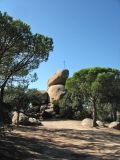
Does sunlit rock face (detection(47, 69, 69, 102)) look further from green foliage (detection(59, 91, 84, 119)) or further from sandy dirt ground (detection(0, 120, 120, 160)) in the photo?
sandy dirt ground (detection(0, 120, 120, 160))

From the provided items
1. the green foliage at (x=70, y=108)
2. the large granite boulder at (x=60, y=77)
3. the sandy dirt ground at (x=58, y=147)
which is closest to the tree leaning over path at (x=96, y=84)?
the green foliage at (x=70, y=108)

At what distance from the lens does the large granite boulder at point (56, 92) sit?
5041 cm

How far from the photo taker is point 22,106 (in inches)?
1220

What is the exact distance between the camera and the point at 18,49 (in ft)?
87.8

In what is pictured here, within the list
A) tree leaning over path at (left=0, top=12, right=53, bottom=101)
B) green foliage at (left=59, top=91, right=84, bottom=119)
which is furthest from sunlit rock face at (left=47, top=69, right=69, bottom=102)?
tree leaning over path at (left=0, top=12, right=53, bottom=101)

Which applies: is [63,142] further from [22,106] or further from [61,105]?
[61,105]

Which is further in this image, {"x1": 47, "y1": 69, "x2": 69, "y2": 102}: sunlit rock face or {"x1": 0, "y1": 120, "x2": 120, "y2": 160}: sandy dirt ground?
{"x1": 47, "y1": 69, "x2": 69, "y2": 102}: sunlit rock face

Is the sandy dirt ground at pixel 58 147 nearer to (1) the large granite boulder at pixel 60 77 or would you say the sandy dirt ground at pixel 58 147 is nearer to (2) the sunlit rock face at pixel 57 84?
(2) the sunlit rock face at pixel 57 84

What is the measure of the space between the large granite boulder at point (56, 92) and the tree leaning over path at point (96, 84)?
11.6 meters

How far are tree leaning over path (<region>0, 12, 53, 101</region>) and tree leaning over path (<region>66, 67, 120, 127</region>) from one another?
8.15m

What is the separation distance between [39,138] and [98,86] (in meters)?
11.4

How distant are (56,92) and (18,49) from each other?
81.1 ft

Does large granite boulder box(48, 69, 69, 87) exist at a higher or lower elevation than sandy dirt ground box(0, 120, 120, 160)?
higher

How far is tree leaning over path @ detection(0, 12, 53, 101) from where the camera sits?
2553cm
